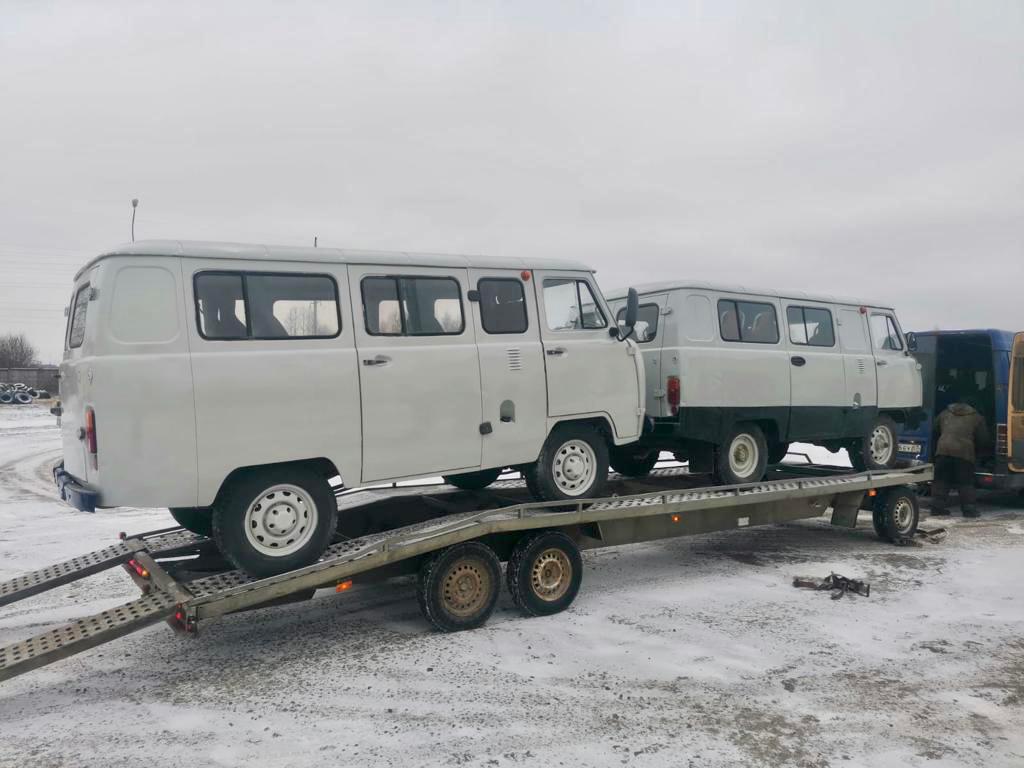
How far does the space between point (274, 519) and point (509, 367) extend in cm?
226

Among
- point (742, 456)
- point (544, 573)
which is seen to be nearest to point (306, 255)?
point (544, 573)

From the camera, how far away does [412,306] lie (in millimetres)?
6402

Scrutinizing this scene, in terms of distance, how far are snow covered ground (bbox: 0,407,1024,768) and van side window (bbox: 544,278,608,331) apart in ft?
8.13

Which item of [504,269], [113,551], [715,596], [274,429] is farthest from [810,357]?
[113,551]

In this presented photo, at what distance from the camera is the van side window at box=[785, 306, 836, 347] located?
9102mm

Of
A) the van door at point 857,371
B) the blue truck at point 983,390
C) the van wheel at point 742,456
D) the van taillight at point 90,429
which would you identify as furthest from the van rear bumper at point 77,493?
the blue truck at point 983,390

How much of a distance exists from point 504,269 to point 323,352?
1.83 meters

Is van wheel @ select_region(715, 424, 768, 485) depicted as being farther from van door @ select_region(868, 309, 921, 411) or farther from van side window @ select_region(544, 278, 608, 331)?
van door @ select_region(868, 309, 921, 411)

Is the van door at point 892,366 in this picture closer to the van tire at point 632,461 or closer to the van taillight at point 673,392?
the van tire at point 632,461

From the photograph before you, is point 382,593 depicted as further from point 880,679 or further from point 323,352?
point 880,679

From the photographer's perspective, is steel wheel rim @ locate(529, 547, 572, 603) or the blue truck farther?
the blue truck

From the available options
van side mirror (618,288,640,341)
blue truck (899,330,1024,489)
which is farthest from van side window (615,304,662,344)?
blue truck (899,330,1024,489)

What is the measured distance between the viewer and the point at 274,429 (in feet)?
18.6

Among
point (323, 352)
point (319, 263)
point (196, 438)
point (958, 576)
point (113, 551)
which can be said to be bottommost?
point (958, 576)
